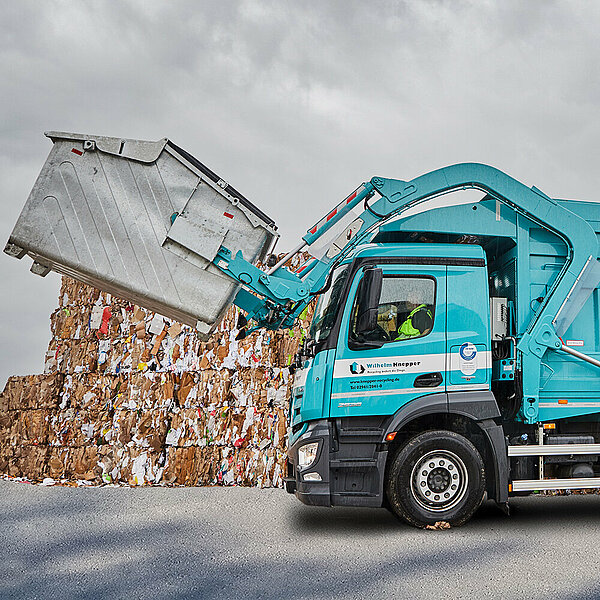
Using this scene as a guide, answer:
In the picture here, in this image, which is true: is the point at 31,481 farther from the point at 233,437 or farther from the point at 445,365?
the point at 445,365

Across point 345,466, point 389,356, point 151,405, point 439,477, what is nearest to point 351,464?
point 345,466

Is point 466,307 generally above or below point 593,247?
below

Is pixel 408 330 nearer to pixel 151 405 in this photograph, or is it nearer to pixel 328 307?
pixel 328 307

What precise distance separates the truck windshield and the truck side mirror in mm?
328

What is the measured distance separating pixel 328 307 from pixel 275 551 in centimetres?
257

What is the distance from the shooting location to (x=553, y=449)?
23.8ft

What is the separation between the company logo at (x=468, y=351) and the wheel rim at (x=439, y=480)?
0.98 meters

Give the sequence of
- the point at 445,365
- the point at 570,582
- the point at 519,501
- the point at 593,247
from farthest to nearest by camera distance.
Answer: the point at 519,501 → the point at 593,247 → the point at 445,365 → the point at 570,582

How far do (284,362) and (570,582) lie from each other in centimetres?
617

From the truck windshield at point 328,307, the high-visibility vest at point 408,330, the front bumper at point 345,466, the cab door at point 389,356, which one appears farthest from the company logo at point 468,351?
the truck windshield at point 328,307

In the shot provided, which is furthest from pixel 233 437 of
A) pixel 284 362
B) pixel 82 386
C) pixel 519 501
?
pixel 519 501

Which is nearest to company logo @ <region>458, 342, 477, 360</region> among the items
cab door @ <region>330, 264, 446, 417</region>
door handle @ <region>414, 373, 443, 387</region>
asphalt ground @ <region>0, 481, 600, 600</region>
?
cab door @ <region>330, 264, 446, 417</region>

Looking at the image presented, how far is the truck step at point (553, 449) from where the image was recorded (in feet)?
23.5

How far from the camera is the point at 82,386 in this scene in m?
11.4
